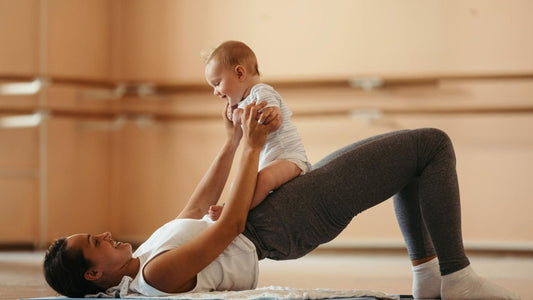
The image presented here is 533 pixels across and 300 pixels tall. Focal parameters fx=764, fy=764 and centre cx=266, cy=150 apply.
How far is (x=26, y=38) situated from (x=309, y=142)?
1757 mm

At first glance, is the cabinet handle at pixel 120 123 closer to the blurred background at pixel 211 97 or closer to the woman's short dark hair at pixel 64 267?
the blurred background at pixel 211 97

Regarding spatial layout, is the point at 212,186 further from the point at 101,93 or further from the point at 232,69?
the point at 101,93

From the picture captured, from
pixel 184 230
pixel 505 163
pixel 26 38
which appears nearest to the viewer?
pixel 184 230

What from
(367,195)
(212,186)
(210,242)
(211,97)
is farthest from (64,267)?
(211,97)

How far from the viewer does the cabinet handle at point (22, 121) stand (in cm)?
442

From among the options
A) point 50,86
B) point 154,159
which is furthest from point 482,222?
point 50,86

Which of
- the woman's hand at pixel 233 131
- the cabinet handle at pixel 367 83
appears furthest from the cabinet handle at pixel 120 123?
the woman's hand at pixel 233 131

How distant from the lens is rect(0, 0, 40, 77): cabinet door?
174 inches

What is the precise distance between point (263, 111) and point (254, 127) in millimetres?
51

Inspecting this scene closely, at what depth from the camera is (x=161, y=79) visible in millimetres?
4680

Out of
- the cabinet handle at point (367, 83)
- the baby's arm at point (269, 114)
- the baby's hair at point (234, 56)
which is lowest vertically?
the cabinet handle at point (367, 83)

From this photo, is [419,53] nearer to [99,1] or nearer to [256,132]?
[99,1]

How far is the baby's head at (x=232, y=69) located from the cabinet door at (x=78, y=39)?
264 centimetres

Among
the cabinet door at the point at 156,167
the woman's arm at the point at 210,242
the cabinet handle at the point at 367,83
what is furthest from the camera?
the cabinet door at the point at 156,167
